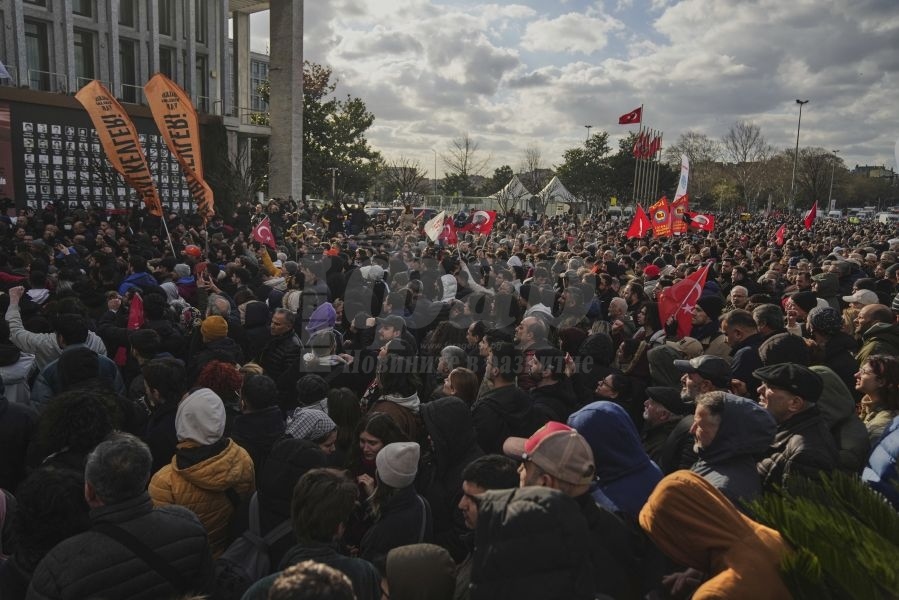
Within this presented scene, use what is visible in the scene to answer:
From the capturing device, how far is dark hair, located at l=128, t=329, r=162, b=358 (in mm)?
5184

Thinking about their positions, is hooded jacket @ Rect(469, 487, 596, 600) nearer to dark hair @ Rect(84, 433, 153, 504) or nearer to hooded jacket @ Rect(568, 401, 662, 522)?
hooded jacket @ Rect(568, 401, 662, 522)

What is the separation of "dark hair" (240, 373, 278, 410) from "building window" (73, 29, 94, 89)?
2629 cm

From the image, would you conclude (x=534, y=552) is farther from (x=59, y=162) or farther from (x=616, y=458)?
(x=59, y=162)

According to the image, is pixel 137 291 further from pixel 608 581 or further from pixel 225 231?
pixel 225 231

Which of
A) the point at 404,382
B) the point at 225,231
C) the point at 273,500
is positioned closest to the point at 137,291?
the point at 404,382

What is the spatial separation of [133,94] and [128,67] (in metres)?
1.16

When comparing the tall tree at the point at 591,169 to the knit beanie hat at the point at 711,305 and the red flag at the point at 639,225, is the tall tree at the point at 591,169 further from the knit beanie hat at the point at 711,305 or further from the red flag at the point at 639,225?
the knit beanie hat at the point at 711,305

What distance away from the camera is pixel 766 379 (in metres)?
3.58

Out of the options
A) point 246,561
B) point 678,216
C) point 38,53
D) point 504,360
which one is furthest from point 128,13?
point 246,561

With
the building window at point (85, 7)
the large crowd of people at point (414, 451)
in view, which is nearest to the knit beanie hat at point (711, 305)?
the large crowd of people at point (414, 451)

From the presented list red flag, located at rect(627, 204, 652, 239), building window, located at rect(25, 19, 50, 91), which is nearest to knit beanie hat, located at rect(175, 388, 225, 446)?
red flag, located at rect(627, 204, 652, 239)

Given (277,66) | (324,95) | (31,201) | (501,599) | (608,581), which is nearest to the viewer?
(501,599)

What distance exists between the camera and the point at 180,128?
1148 cm

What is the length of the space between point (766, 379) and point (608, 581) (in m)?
1.70
